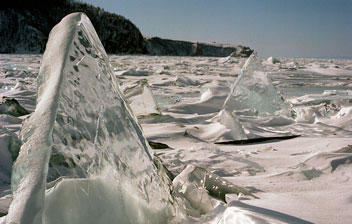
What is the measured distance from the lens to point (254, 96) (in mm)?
2066

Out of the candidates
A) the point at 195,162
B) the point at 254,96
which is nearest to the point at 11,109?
the point at 195,162

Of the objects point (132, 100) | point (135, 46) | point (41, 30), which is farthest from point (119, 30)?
point (132, 100)

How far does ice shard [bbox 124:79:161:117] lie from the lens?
1911mm

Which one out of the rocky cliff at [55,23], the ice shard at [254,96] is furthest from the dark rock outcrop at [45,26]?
the ice shard at [254,96]

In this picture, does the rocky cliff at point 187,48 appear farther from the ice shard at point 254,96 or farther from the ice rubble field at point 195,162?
the ice rubble field at point 195,162

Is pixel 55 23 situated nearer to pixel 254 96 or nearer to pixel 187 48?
pixel 187 48

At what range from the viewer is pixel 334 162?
1.09 metres

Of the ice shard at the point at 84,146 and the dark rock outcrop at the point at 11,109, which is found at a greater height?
the ice shard at the point at 84,146

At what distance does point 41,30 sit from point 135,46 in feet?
30.9

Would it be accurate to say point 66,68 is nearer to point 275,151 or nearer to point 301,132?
point 275,151

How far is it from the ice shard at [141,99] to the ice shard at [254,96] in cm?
44

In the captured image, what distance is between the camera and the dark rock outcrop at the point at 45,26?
22328 mm

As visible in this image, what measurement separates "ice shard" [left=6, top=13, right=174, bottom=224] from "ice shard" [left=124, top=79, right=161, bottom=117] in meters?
1.24

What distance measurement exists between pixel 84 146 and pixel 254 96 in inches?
64.9
